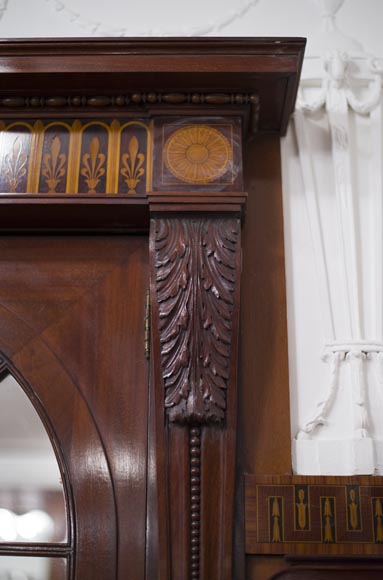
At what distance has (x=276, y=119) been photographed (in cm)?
172

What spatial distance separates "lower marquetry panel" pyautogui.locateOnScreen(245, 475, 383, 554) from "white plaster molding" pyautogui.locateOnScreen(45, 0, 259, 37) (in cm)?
126

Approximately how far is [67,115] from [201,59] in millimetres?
367

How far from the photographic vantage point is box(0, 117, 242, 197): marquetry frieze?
1.56 m

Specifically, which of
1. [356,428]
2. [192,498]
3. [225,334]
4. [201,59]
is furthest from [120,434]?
[201,59]

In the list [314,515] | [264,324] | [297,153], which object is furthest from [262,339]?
[297,153]

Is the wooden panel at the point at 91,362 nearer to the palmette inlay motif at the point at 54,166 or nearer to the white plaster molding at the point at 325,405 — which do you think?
the palmette inlay motif at the point at 54,166

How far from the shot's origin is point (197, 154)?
1571 mm

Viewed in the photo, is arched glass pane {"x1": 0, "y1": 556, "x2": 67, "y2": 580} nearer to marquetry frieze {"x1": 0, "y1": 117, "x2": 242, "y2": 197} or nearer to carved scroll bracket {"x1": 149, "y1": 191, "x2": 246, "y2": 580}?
carved scroll bracket {"x1": 149, "y1": 191, "x2": 246, "y2": 580}

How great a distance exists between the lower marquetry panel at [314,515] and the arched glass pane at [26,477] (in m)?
0.48

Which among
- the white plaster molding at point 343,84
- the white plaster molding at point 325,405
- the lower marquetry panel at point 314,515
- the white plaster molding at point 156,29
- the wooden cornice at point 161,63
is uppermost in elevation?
the white plaster molding at point 156,29

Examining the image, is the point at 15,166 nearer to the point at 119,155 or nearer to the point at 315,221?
the point at 119,155

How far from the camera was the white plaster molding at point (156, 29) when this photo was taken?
1893 mm

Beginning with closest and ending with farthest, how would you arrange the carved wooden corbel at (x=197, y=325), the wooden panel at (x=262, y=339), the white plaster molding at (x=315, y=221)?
the carved wooden corbel at (x=197, y=325), the wooden panel at (x=262, y=339), the white plaster molding at (x=315, y=221)

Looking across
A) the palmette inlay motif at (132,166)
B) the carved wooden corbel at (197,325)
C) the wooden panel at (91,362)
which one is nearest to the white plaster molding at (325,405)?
the carved wooden corbel at (197,325)
